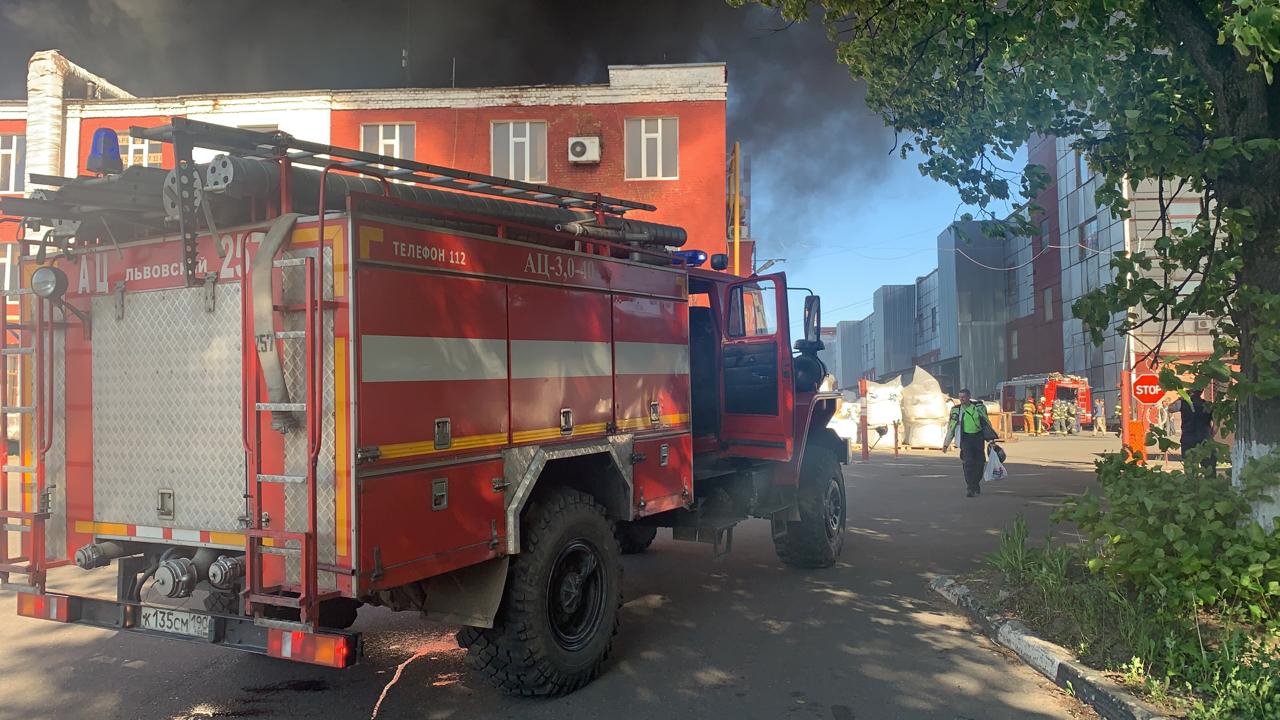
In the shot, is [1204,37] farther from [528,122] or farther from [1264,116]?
[528,122]

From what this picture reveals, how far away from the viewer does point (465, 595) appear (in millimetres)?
4656

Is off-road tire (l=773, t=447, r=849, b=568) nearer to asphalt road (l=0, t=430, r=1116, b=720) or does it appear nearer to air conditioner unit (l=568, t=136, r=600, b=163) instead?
asphalt road (l=0, t=430, r=1116, b=720)

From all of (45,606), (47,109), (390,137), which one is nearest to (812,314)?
(45,606)

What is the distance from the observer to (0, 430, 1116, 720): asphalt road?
4.74 metres

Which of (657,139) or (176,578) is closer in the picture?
(176,578)

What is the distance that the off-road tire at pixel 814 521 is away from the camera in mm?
8258

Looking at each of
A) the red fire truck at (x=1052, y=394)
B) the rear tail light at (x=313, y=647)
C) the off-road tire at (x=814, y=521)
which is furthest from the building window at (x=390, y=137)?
the red fire truck at (x=1052, y=394)

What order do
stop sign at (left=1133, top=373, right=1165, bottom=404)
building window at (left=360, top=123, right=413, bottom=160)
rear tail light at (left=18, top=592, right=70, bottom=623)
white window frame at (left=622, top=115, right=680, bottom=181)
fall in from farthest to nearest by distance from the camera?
building window at (left=360, top=123, right=413, bottom=160)
white window frame at (left=622, top=115, right=680, bottom=181)
stop sign at (left=1133, top=373, right=1165, bottom=404)
rear tail light at (left=18, top=592, right=70, bottom=623)

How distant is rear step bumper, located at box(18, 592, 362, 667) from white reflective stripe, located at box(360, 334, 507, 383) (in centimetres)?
124

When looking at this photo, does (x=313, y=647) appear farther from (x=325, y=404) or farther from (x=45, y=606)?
(x=45, y=606)

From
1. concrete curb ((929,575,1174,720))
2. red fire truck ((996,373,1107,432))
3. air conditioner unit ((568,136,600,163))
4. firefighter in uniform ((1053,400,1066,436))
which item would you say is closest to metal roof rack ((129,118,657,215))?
concrete curb ((929,575,1174,720))

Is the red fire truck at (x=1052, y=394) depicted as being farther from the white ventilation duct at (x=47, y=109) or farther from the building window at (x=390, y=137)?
the white ventilation duct at (x=47, y=109)

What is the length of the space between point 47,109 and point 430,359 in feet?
87.8

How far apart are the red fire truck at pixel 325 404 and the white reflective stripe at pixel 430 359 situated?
11mm
